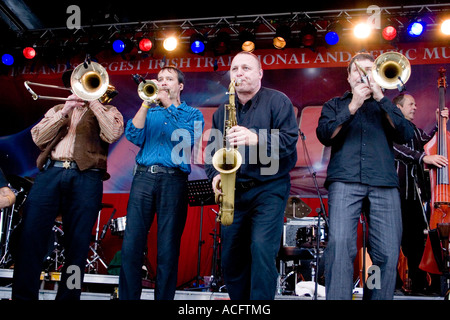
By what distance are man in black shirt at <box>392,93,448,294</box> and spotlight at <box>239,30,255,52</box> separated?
2.67m

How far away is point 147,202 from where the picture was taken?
3688mm

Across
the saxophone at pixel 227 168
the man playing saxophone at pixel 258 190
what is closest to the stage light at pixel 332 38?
the man playing saxophone at pixel 258 190

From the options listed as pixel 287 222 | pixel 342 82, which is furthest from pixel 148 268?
pixel 342 82

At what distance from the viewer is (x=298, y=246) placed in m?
7.33

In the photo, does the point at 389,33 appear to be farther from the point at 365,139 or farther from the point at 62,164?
the point at 62,164

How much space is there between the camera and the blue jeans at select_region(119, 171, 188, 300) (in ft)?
11.6

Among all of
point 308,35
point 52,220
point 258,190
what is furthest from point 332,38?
point 52,220

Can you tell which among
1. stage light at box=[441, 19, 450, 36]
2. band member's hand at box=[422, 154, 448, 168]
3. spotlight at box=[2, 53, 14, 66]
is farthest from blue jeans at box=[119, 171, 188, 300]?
spotlight at box=[2, 53, 14, 66]

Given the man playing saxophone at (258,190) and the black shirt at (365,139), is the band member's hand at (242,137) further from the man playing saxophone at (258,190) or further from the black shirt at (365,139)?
the black shirt at (365,139)

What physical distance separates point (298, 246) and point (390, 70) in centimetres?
447

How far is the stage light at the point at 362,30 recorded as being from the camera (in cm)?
729

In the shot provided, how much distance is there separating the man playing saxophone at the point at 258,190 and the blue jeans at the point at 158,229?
0.39 metres
